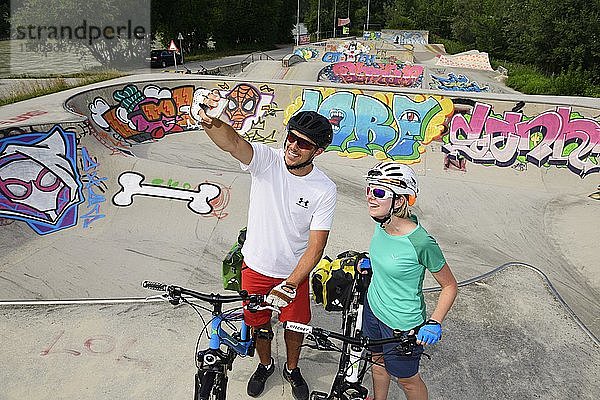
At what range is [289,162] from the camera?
324 cm

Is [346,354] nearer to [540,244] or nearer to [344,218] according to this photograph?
[344,218]

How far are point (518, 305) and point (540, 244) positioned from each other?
3.32 metres

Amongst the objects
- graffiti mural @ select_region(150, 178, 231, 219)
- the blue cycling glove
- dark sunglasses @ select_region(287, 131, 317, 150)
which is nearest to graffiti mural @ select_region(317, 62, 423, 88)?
graffiti mural @ select_region(150, 178, 231, 219)

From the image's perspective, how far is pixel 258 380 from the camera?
418 centimetres

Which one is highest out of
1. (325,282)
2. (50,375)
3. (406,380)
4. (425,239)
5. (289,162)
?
(289,162)

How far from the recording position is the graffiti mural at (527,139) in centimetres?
1203

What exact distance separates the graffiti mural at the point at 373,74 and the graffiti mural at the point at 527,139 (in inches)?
773

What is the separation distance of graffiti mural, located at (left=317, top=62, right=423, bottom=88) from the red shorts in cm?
2934

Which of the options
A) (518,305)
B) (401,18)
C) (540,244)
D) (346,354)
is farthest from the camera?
(401,18)

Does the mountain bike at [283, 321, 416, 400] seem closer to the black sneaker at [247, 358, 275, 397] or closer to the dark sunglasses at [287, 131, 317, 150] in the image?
the black sneaker at [247, 358, 275, 397]

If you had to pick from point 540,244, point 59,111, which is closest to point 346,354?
point 540,244

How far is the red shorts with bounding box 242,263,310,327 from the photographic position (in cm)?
364

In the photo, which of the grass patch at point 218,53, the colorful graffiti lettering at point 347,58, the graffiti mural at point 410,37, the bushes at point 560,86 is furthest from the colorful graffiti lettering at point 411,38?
the bushes at point 560,86

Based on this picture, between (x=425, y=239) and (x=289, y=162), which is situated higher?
(x=289, y=162)
